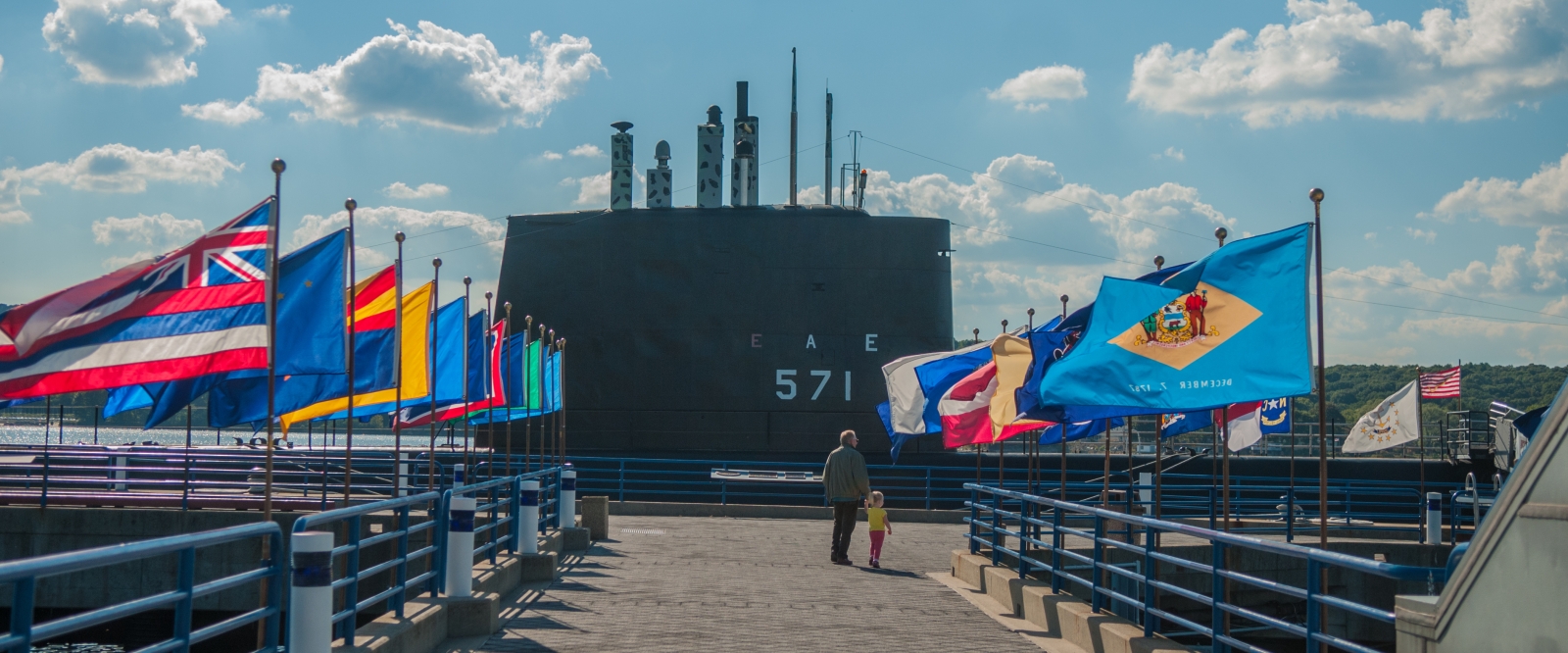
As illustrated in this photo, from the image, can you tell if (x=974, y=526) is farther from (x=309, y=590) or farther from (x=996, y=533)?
(x=309, y=590)

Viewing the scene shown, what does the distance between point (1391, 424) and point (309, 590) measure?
22089mm

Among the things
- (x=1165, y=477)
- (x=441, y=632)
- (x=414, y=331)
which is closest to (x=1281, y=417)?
(x=1165, y=477)

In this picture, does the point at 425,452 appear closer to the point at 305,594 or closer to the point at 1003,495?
the point at 1003,495

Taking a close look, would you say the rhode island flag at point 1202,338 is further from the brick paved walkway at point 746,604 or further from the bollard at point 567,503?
the bollard at point 567,503

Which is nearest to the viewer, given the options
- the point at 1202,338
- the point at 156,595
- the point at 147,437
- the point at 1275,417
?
the point at 156,595

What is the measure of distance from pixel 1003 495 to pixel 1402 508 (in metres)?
18.2

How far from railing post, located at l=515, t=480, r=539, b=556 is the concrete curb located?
939 cm

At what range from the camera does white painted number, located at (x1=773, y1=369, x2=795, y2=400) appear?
21156 millimetres

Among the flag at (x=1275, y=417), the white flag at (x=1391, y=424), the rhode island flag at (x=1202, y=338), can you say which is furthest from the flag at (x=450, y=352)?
the white flag at (x=1391, y=424)

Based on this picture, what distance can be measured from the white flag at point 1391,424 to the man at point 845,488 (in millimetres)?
12708

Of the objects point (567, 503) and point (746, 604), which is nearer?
point (746, 604)

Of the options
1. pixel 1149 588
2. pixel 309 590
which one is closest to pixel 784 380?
pixel 1149 588

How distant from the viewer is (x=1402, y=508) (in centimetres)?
2680

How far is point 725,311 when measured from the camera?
2114 centimetres
